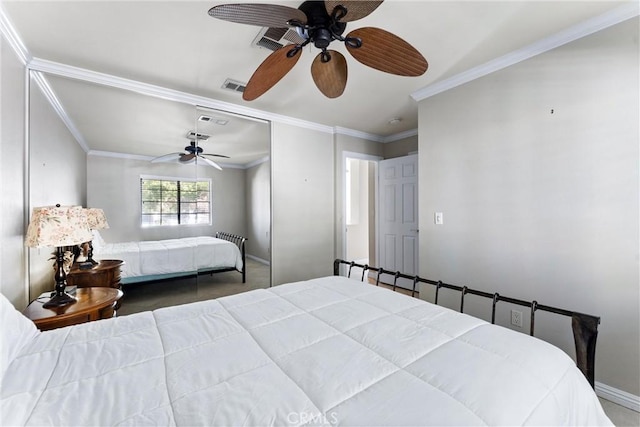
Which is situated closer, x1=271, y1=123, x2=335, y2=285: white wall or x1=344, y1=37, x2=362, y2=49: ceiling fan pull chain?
x1=344, y1=37, x2=362, y2=49: ceiling fan pull chain

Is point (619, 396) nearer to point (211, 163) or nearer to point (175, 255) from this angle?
point (175, 255)

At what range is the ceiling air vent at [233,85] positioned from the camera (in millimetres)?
2572

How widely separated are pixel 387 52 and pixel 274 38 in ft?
2.87

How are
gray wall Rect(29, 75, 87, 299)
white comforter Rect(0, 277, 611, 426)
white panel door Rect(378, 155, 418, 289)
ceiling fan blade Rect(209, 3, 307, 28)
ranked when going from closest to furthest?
white comforter Rect(0, 277, 611, 426) < ceiling fan blade Rect(209, 3, 307, 28) < gray wall Rect(29, 75, 87, 299) < white panel door Rect(378, 155, 418, 289)

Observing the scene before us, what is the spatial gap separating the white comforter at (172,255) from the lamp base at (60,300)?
2.85 feet

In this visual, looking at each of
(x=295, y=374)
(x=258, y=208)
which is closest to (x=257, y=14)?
(x=295, y=374)

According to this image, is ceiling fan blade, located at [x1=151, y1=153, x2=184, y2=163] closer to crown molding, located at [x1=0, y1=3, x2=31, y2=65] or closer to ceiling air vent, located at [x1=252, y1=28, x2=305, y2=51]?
crown molding, located at [x1=0, y1=3, x2=31, y2=65]

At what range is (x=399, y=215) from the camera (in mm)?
4148

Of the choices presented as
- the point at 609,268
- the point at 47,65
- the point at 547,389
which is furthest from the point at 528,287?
the point at 47,65

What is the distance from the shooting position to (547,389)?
0.85 metres

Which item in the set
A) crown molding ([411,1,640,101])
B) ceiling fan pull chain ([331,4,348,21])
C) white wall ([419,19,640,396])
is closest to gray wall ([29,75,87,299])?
ceiling fan pull chain ([331,4,348,21])

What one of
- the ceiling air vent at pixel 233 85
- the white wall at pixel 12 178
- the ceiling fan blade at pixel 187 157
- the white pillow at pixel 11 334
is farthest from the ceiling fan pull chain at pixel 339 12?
the ceiling fan blade at pixel 187 157

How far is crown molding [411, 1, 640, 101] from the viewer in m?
1.74

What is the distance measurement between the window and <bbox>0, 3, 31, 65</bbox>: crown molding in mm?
1208
